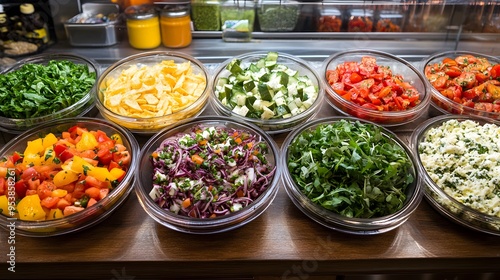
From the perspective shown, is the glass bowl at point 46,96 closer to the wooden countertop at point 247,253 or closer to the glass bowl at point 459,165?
the wooden countertop at point 247,253

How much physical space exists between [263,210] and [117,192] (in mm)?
610

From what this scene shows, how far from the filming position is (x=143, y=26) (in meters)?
2.62

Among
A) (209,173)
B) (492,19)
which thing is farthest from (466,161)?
(492,19)

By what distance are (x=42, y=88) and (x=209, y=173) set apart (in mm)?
1155

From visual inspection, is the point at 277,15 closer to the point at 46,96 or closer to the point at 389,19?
the point at 389,19

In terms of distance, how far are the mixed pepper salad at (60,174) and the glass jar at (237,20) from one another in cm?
122

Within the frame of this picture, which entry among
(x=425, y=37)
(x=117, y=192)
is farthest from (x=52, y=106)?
(x=425, y=37)

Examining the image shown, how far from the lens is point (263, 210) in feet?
5.30

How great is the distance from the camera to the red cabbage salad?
1.57m

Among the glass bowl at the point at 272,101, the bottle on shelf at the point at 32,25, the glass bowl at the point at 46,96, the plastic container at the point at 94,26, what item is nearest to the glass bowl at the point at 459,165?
the glass bowl at the point at 272,101

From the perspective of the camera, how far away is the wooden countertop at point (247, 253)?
1.53 metres

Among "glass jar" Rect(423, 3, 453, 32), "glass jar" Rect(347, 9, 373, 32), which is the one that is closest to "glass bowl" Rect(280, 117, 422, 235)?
"glass jar" Rect(347, 9, 373, 32)

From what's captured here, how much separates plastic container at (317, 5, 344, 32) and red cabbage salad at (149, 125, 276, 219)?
1.29 m

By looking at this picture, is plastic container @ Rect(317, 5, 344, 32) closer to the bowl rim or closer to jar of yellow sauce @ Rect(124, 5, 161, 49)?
the bowl rim
